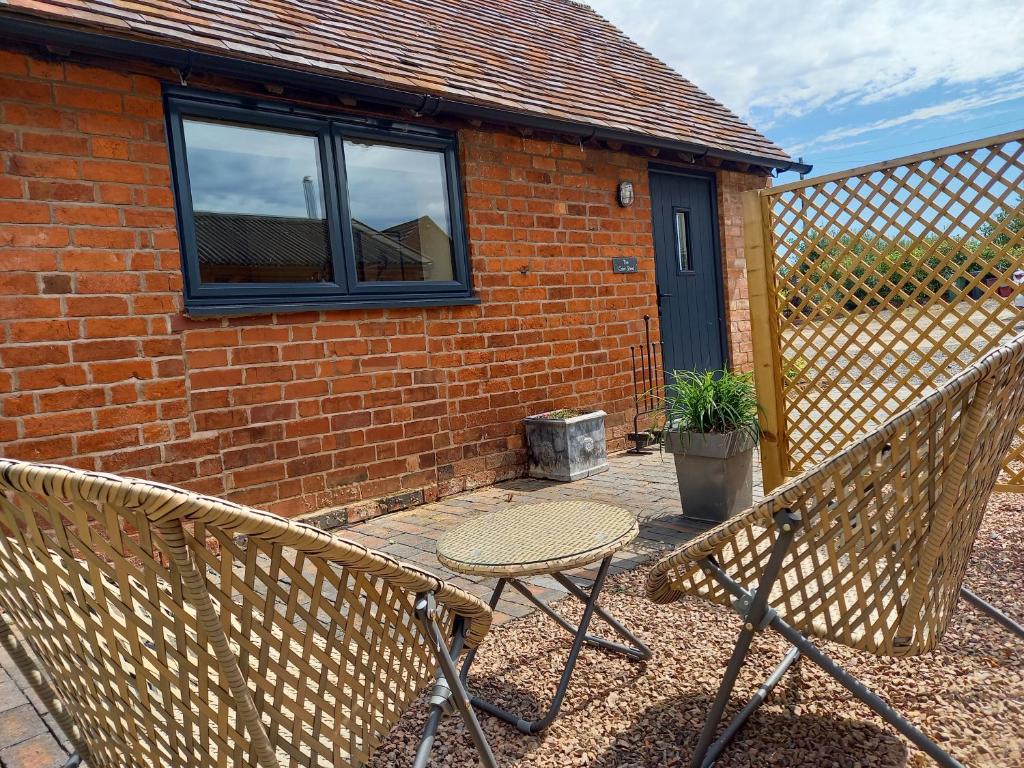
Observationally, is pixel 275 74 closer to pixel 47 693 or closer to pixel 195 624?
pixel 47 693

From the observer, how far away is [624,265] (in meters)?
6.16

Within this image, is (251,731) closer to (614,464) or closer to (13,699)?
(13,699)

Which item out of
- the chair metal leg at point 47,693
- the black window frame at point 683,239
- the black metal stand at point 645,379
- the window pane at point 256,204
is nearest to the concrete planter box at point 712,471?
the black metal stand at point 645,379

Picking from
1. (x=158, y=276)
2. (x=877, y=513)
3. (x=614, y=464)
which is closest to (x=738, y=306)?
(x=614, y=464)

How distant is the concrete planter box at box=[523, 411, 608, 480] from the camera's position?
505 centimetres

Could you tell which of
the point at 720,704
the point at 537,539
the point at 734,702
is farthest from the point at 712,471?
the point at 720,704

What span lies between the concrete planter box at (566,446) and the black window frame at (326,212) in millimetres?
1098

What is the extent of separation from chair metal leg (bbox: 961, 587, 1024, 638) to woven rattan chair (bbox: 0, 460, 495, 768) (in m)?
1.61

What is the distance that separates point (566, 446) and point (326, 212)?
89.7 inches

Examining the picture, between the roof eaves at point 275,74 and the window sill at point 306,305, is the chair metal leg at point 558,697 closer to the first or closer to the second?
the window sill at point 306,305

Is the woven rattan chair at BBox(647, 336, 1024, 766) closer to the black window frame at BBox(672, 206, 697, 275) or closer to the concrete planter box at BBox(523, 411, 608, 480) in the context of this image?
the concrete planter box at BBox(523, 411, 608, 480)

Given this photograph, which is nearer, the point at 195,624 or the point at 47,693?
the point at 195,624

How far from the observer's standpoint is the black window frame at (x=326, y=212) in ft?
12.5

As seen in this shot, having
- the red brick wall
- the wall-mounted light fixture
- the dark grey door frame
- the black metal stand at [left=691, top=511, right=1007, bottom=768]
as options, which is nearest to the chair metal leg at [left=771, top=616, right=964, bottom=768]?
the black metal stand at [left=691, top=511, right=1007, bottom=768]
